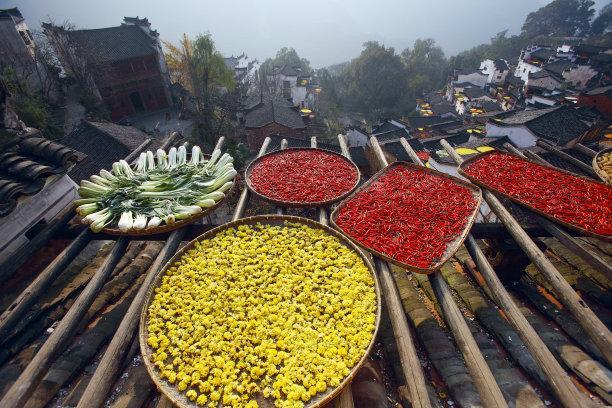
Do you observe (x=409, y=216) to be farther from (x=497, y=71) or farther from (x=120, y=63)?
(x=497, y=71)

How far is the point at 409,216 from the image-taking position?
4441 millimetres

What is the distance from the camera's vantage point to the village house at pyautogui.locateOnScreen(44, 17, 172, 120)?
2201 centimetres

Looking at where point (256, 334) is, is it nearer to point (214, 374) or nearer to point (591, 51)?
point (214, 374)

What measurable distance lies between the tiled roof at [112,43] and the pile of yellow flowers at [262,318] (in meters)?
28.2

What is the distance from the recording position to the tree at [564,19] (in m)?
62.4

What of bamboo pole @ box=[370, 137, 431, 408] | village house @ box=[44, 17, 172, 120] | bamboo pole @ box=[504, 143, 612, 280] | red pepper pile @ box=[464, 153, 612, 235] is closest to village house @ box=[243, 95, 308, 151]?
village house @ box=[44, 17, 172, 120]

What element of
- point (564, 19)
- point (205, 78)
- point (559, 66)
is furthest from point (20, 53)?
point (564, 19)

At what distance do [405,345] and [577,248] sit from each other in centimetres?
299

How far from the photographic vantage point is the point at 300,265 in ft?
12.9

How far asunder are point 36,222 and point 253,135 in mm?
22179

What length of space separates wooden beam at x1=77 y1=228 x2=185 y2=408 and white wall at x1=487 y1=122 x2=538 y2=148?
24382 millimetres

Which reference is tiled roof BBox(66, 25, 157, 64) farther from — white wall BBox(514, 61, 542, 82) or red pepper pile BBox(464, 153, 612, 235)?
white wall BBox(514, 61, 542, 82)

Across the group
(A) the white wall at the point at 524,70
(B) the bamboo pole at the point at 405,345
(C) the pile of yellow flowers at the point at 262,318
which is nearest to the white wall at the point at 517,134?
(B) the bamboo pole at the point at 405,345

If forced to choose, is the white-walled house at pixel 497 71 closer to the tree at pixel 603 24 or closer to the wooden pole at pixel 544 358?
the tree at pixel 603 24
